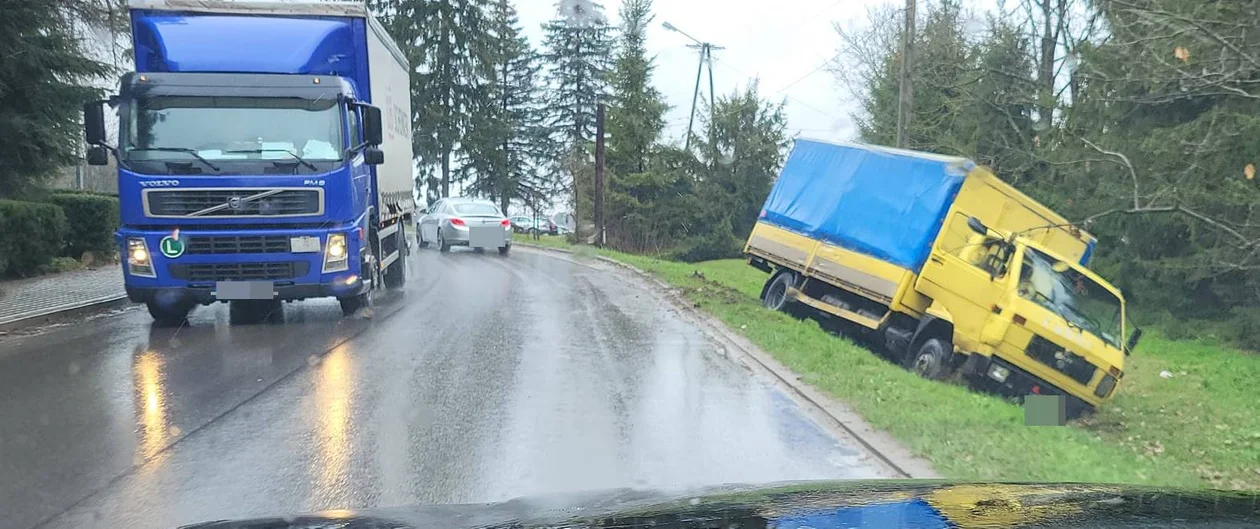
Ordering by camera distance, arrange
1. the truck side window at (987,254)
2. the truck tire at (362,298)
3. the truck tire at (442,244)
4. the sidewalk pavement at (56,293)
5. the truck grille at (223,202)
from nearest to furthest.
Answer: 1. the truck grille at (223,202)
2. the truck side window at (987,254)
3. the truck tire at (362,298)
4. the sidewalk pavement at (56,293)
5. the truck tire at (442,244)

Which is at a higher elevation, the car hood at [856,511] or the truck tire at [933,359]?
the car hood at [856,511]

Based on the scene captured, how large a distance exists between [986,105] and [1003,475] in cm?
1763

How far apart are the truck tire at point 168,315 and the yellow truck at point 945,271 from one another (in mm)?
8880

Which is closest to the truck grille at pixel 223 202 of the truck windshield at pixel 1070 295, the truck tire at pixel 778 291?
the truck tire at pixel 778 291

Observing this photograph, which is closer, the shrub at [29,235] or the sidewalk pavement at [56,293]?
the sidewalk pavement at [56,293]

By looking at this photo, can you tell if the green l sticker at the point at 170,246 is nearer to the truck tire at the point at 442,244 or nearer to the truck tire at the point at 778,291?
the truck tire at the point at 778,291

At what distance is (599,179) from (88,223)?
18303mm

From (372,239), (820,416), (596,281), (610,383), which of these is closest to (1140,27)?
(820,416)

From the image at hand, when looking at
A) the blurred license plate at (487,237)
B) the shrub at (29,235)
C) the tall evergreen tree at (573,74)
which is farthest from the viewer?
the tall evergreen tree at (573,74)

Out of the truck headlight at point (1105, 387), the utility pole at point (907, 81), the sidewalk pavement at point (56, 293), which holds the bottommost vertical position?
the truck headlight at point (1105, 387)

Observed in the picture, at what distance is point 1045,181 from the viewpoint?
65.2ft

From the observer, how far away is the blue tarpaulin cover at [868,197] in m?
12.5

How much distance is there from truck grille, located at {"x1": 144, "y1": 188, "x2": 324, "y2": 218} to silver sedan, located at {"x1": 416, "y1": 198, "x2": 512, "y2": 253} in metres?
16.2

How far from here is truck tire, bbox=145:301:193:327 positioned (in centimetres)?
1137
